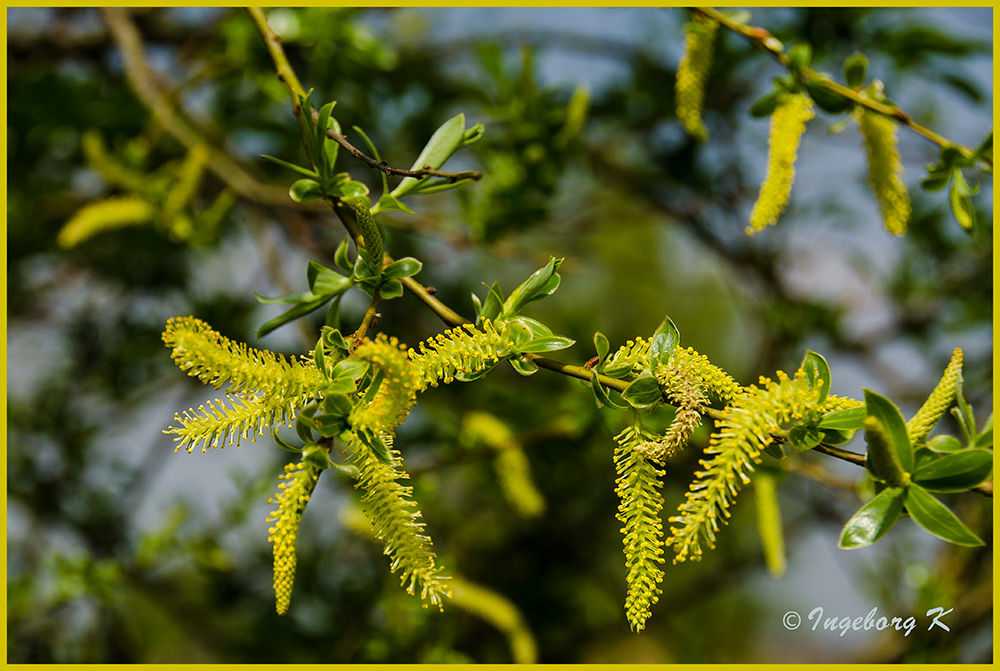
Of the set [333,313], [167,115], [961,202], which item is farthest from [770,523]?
[167,115]

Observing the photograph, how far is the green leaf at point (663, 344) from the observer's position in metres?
0.46

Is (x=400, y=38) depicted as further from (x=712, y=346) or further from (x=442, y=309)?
(x=712, y=346)

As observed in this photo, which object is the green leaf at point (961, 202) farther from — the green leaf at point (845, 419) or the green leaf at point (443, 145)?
the green leaf at point (443, 145)

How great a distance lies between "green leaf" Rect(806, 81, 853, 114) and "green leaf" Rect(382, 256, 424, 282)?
0.42m

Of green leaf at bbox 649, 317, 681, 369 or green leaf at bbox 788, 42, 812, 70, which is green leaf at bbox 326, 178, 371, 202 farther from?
green leaf at bbox 788, 42, 812, 70

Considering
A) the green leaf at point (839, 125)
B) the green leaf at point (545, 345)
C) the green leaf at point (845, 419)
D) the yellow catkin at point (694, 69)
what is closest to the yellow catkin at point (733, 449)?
the green leaf at point (845, 419)

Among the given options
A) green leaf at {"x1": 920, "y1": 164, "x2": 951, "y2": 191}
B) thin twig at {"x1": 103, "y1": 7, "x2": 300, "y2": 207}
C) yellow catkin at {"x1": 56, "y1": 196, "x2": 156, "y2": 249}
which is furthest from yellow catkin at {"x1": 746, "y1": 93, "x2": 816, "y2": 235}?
yellow catkin at {"x1": 56, "y1": 196, "x2": 156, "y2": 249}

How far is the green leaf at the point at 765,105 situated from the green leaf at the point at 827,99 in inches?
1.2

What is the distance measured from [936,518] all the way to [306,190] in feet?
1.52

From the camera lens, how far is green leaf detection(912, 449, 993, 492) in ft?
1.44

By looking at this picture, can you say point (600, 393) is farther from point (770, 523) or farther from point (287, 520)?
point (770, 523)

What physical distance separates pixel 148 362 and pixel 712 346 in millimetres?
2475

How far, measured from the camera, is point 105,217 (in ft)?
3.67

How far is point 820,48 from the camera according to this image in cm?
128
